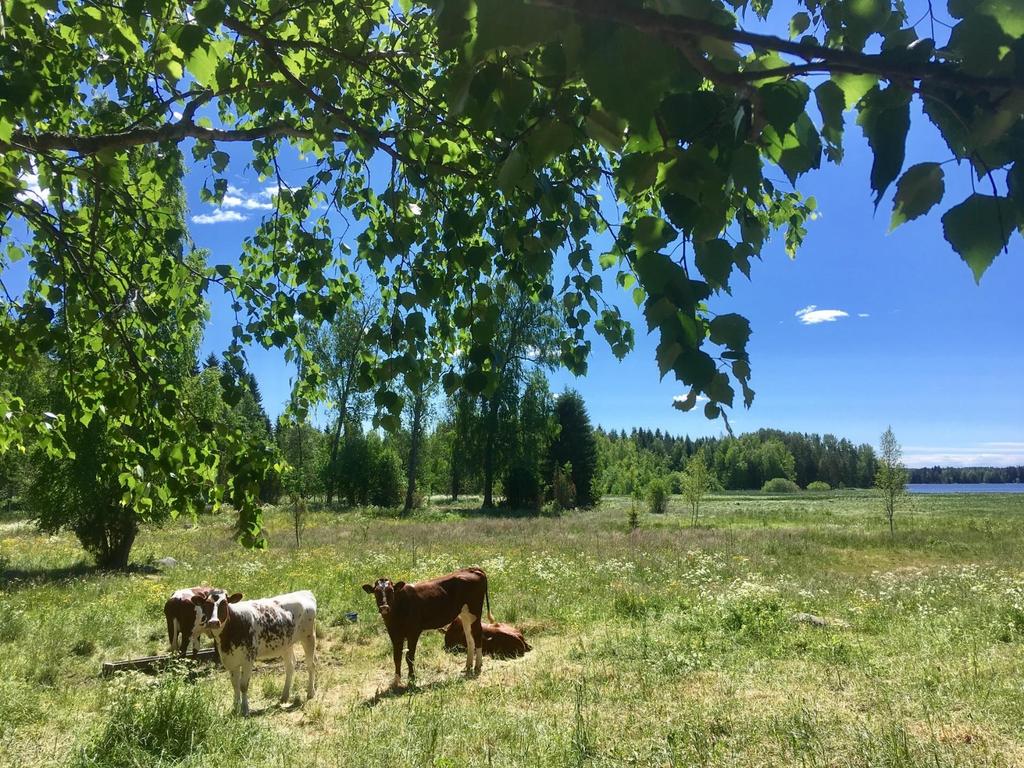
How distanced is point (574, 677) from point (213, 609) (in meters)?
3.88

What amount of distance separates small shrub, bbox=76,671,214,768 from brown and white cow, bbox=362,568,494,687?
2287 mm

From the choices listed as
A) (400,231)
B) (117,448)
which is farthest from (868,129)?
(117,448)

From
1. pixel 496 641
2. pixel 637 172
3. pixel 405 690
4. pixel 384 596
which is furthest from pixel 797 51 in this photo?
pixel 496 641

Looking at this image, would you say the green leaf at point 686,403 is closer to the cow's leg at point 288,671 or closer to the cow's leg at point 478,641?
the cow's leg at point 288,671

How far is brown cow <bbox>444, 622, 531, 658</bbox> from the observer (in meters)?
8.52

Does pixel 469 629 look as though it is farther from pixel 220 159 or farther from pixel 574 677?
pixel 220 159

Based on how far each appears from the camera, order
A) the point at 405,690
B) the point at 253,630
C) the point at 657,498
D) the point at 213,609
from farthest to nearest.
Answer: the point at 657,498 → the point at 405,690 → the point at 253,630 → the point at 213,609

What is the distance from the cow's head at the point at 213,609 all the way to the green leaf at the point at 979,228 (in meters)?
6.68

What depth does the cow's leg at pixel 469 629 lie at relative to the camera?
7758 millimetres

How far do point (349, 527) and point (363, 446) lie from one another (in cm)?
2074

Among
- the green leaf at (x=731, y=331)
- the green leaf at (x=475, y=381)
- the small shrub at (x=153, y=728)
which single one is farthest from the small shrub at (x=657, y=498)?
the green leaf at (x=731, y=331)

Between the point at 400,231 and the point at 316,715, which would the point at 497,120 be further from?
the point at 316,715

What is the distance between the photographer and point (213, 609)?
6105mm

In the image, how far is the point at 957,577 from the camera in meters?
13.7
